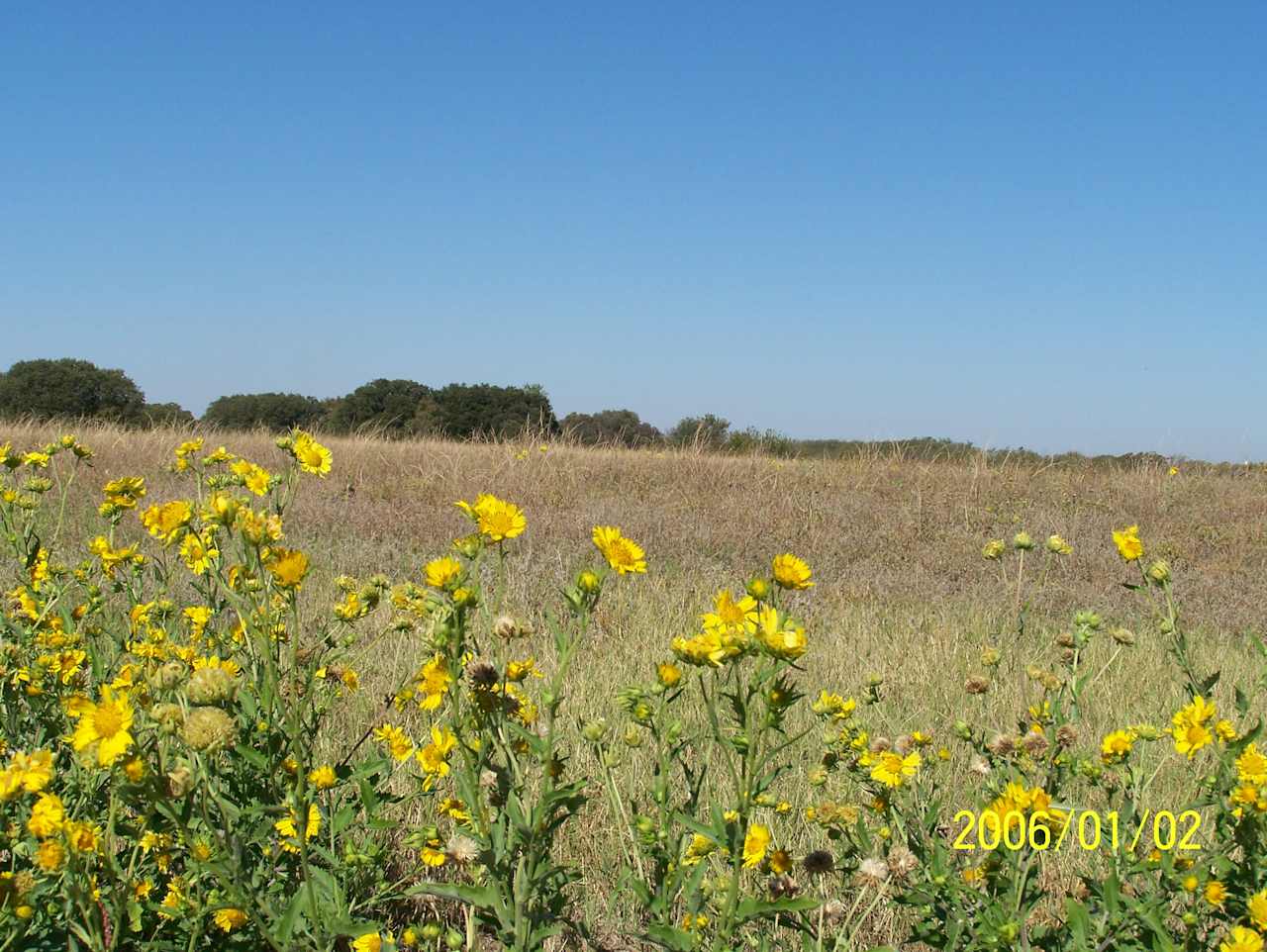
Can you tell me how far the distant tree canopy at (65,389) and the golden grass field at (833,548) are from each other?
25295mm

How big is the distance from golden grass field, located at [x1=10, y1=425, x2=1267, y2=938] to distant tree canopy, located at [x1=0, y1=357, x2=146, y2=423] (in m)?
25.3

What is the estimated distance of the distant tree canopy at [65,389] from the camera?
106ft

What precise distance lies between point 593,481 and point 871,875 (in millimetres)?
7632

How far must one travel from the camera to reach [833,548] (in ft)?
23.0

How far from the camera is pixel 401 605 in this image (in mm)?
1801

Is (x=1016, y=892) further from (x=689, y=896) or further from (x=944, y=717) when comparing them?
(x=944, y=717)

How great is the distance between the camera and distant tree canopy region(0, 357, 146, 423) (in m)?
32.4

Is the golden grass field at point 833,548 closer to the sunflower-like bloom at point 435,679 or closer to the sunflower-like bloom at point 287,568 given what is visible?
the sunflower-like bloom at point 435,679

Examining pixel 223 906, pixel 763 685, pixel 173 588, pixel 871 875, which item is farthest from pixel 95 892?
pixel 173 588

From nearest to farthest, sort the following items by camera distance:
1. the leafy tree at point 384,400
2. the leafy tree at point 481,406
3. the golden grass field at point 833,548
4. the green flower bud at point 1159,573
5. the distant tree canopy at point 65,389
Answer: the green flower bud at point 1159,573, the golden grass field at point 833,548, the distant tree canopy at point 65,389, the leafy tree at point 481,406, the leafy tree at point 384,400

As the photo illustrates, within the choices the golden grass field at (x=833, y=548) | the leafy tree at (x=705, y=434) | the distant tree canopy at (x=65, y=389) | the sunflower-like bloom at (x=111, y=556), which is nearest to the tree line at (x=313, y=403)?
the distant tree canopy at (x=65, y=389)

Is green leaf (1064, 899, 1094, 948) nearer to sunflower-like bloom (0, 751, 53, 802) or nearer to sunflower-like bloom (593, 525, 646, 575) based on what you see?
sunflower-like bloom (593, 525, 646, 575)

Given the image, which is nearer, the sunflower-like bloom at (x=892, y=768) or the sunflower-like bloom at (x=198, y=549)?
the sunflower-like bloom at (x=892, y=768)

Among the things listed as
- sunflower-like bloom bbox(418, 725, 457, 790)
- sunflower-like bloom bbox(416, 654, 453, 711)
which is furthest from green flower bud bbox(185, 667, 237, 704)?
sunflower-like bloom bbox(418, 725, 457, 790)
